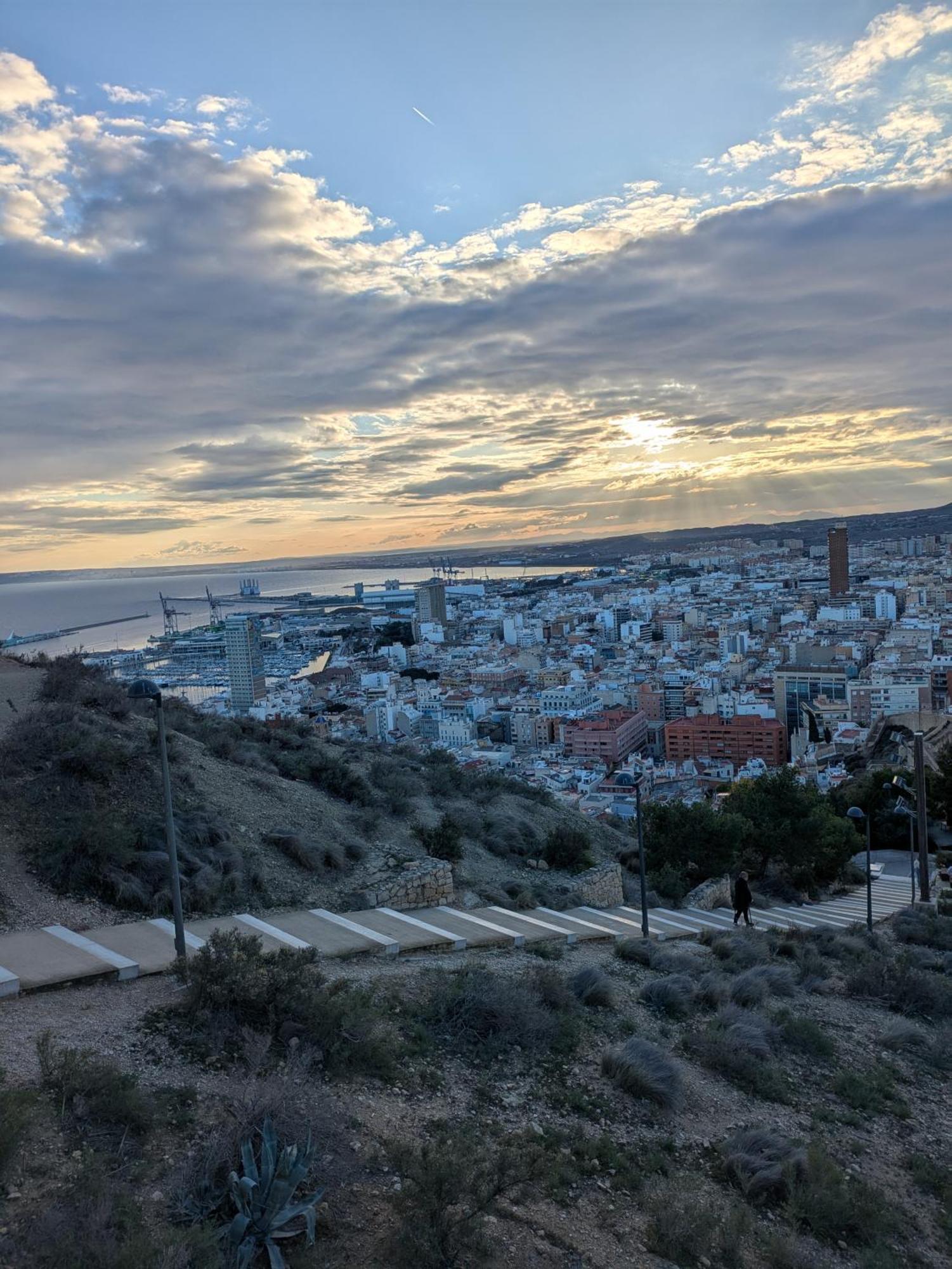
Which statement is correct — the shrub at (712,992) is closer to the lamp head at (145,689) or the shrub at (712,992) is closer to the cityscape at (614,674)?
the cityscape at (614,674)

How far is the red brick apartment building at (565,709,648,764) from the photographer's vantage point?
46.7 m

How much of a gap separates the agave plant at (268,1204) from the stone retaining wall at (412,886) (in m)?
4.92

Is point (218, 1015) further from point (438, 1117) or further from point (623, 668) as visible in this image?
point (623, 668)

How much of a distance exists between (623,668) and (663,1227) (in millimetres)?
72971

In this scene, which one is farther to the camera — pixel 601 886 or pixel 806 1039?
pixel 601 886

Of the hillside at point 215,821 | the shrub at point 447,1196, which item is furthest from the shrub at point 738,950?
the shrub at point 447,1196

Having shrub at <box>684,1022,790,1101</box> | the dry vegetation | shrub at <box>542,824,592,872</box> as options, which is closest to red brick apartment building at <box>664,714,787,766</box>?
shrub at <box>542,824,592,872</box>

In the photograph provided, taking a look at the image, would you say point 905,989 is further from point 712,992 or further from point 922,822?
point 922,822

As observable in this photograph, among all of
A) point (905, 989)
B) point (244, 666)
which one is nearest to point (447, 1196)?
point (905, 989)

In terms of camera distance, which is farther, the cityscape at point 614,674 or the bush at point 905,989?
the cityscape at point 614,674

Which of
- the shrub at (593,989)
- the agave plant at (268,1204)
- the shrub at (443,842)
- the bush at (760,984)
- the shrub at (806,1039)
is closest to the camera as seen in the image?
the agave plant at (268,1204)

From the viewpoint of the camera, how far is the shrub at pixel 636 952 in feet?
24.3

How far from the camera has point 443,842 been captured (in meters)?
10.7

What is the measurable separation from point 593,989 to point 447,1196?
2.99 meters
